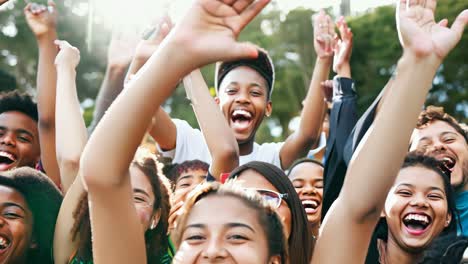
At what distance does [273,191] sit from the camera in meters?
3.26

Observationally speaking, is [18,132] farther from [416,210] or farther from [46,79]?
→ [416,210]

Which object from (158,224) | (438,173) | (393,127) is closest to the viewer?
(393,127)

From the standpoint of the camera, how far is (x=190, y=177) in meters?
4.33

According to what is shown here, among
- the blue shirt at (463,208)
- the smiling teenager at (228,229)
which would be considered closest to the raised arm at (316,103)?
the blue shirt at (463,208)

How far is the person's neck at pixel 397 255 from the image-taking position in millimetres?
3758

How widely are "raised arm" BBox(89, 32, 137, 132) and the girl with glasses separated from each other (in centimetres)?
135

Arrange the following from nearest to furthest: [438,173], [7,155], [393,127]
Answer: [393,127] < [438,173] < [7,155]

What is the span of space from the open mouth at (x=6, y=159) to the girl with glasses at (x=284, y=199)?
1.53 meters

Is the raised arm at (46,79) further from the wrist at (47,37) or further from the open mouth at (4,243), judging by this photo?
the open mouth at (4,243)

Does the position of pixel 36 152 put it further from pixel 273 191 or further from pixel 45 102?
pixel 273 191

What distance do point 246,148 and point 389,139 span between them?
6.98 feet

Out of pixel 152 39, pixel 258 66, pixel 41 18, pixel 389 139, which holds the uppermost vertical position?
pixel 41 18

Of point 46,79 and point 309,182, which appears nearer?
point 46,79

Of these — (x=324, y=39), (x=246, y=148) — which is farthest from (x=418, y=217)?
(x=324, y=39)
